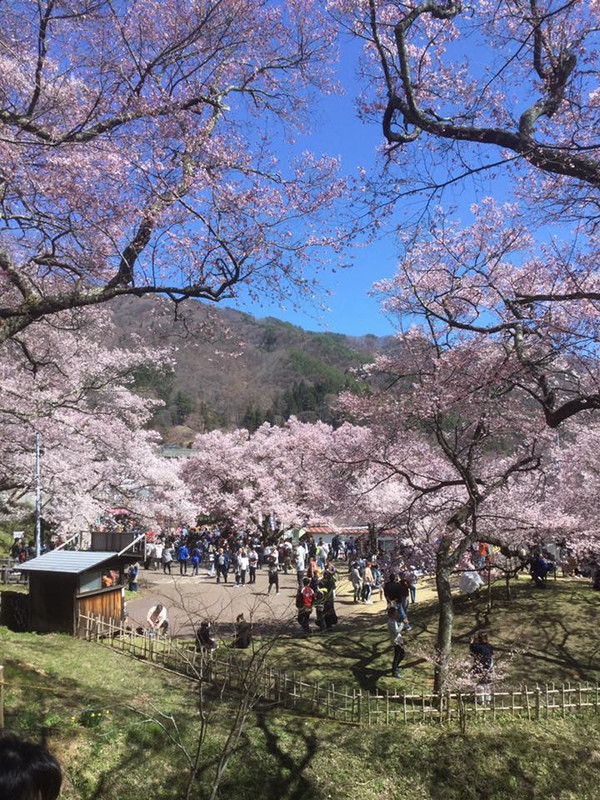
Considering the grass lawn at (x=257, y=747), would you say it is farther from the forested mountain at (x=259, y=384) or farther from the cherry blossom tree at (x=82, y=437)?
the forested mountain at (x=259, y=384)

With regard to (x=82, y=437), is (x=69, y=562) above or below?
below

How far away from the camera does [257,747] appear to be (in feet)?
22.9

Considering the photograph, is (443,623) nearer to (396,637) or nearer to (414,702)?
Result: (414,702)

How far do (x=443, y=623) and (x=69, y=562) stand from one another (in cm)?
740

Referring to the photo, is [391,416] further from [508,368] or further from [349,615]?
[349,615]

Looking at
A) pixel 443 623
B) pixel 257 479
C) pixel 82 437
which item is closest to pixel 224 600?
pixel 82 437

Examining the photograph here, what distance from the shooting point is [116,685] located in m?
8.50

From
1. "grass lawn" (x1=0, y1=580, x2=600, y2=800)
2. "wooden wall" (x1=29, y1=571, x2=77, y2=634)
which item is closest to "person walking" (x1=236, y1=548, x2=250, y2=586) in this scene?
"wooden wall" (x1=29, y1=571, x2=77, y2=634)

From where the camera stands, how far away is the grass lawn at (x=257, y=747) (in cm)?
620

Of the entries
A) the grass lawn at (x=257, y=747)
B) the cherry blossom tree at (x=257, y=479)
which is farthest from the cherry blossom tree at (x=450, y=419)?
the cherry blossom tree at (x=257, y=479)

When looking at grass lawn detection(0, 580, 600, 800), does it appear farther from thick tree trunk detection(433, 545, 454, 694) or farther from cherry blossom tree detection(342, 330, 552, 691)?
cherry blossom tree detection(342, 330, 552, 691)

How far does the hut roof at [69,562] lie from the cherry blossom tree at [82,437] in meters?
2.31

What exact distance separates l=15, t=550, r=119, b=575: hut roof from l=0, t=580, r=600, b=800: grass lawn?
1740mm

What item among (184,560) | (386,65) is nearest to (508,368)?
(386,65)
